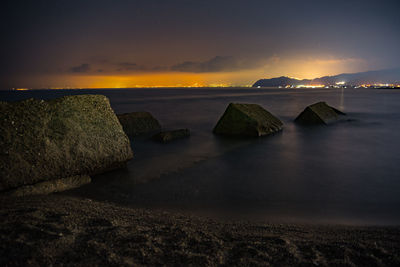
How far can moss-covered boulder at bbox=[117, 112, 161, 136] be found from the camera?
28.1ft

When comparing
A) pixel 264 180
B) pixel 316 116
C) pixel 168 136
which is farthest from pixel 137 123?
pixel 316 116

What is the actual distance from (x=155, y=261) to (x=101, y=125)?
320 centimetres

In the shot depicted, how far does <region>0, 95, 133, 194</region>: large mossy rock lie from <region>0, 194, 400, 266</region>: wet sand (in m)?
0.75

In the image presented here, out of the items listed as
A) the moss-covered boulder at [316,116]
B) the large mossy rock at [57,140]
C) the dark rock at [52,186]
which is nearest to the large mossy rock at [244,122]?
the moss-covered boulder at [316,116]

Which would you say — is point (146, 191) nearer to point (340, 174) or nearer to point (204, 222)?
point (204, 222)

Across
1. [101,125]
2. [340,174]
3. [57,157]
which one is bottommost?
[340,174]

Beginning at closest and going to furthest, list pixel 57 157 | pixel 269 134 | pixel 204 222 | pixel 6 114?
pixel 204 222
pixel 6 114
pixel 57 157
pixel 269 134

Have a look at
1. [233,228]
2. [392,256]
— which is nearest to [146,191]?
[233,228]

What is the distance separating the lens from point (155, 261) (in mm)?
1937

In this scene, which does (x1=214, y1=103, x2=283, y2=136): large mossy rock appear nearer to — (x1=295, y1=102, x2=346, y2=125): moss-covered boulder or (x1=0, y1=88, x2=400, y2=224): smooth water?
(x1=0, y1=88, x2=400, y2=224): smooth water

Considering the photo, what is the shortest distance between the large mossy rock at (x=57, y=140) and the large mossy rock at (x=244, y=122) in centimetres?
452

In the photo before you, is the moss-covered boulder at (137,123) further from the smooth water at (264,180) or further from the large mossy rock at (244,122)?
the large mossy rock at (244,122)

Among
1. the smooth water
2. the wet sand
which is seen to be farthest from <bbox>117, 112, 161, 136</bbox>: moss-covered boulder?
the wet sand

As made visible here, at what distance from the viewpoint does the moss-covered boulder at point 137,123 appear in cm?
855
